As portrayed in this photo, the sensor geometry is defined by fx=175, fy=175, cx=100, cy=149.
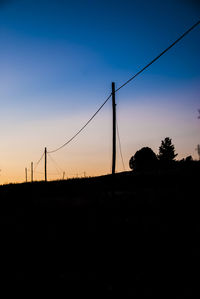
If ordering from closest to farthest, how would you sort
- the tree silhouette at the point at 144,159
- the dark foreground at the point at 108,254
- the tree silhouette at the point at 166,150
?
1. the dark foreground at the point at 108,254
2. the tree silhouette at the point at 144,159
3. the tree silhouette at the point at 166,150

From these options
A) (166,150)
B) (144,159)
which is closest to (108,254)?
(144,159)

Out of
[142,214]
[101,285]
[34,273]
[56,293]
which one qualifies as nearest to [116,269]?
[101,285]

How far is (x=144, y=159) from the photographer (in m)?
58.6

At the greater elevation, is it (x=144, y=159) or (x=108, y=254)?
(x=144, y=159)

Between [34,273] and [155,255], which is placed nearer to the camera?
[34,273]

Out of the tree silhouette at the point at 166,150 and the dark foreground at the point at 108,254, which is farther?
the tree silhouette at the point at 166,150

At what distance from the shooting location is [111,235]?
20.5 ft

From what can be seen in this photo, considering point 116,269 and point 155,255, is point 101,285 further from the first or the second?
point 155,255

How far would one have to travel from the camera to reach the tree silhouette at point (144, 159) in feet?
188

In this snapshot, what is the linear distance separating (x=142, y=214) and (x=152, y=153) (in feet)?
172

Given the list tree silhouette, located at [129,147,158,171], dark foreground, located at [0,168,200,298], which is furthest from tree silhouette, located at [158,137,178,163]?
dark foreground, located at [0,168,200,298]

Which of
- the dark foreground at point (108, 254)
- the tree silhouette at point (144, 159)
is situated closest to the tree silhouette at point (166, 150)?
the tree silhouette at point (144, 159)

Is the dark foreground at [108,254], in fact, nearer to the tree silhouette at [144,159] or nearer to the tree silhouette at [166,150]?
the tree silhouette at [144,159]

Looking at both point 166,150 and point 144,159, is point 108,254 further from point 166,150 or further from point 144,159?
point 166,150
